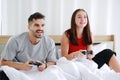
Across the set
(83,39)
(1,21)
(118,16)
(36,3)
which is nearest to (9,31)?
(1,21)

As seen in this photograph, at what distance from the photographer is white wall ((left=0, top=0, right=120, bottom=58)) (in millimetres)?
2758

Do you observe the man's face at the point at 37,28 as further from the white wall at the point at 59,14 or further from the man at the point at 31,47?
the white wall at the point at 59,14

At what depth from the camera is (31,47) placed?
2.12m

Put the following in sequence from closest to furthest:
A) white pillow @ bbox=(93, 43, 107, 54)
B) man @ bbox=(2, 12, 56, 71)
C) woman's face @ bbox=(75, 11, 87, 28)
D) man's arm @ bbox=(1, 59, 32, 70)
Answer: man's arm @ bbox=(1, 59, 32, 70), man @ bbox=(2, 12, 56, 71), woman's face @ bbox=(75, 11, 87, 28), white pillow @ bbox=(93, 43, 107, 54)

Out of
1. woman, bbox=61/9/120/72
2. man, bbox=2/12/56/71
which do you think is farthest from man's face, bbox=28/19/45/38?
woman, bbox=61/9/120/72

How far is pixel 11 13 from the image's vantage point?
276cm

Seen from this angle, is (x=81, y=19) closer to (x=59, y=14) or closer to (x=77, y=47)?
(x=77, y=47)

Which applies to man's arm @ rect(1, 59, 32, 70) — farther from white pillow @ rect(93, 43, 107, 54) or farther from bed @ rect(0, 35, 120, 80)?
white pillow @ rect(93, 43, 107, 54)

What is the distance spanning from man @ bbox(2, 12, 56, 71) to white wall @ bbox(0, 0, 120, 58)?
2.23 ft

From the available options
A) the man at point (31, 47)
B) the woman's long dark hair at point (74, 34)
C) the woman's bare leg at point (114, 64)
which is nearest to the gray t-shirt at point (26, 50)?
the man at point (31, 47)

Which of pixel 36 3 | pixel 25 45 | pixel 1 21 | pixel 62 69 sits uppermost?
pixel 36 3

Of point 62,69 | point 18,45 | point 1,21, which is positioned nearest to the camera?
point 62,69

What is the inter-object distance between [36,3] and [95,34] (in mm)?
844

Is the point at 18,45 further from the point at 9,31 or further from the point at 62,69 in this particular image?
the point at 9,31
